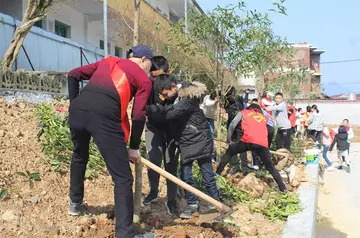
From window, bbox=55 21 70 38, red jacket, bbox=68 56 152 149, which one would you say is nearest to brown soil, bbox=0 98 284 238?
red jacket, bbox=68 56 152 149

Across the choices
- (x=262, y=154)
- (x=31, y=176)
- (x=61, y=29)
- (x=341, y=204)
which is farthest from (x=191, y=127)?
(x=61, y=29)

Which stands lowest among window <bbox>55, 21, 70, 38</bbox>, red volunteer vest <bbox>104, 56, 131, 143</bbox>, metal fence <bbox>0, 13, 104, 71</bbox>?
red volunteer vest <bbox>104, 56, 131, 143</bbox>

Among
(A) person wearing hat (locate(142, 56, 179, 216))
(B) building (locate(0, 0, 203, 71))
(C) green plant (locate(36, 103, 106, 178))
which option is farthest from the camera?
(B) building (locate(0, 0, 203, 71))

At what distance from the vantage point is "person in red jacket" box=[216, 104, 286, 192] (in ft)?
21.6

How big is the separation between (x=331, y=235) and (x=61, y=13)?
1235 centimetres

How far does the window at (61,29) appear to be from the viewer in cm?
1554

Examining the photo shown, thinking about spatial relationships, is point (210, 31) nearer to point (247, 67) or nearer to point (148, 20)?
point (247, 67)

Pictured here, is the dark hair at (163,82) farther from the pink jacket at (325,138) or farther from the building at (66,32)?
the pink jacket at (325,138)

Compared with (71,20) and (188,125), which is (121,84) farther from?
(71,20)

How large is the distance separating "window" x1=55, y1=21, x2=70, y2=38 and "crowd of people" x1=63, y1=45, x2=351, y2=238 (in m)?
9.95

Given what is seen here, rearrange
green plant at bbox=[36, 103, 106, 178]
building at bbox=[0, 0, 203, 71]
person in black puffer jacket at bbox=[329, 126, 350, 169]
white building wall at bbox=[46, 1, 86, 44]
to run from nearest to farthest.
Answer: green plant at bbox=[36, 103, 106, 178], building at bbox=[0, 0, 203, 71], person in black puffer jacket at bbox=[329, 126, 350, 169], white building wall at bbox=[46, 1, 86, 44]

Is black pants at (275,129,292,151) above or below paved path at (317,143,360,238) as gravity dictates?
above

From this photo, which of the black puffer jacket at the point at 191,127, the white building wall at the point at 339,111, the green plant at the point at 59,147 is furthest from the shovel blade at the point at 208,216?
the white building wall at the point at 339,111

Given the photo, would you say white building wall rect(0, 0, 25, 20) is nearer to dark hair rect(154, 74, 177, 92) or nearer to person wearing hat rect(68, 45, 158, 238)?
dark hair rect(154, 74, 177, 92)
